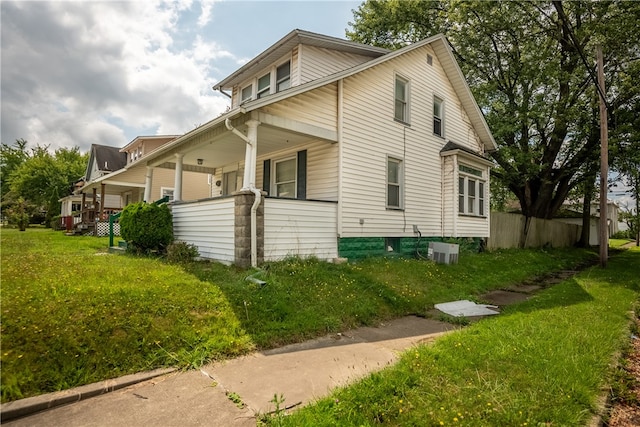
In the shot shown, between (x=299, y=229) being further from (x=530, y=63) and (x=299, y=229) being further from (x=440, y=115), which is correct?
(x=530, y=63)

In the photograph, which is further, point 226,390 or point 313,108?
point 313,108

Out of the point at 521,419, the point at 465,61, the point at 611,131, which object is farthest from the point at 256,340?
the point at 465,61

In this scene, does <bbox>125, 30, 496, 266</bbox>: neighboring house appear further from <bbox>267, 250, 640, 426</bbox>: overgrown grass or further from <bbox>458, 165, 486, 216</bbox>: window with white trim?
<bbox>267, 250, 640, 426</bbox>: overgrown grass

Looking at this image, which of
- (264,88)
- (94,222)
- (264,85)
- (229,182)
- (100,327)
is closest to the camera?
(100,327)

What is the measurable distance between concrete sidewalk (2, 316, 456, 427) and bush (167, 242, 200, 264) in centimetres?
486

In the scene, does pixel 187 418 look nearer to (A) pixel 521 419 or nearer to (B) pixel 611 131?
(A) pixel 521 419

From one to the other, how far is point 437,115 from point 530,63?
830 centimetres

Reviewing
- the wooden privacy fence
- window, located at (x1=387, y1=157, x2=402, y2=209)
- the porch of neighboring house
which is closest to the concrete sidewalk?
window, located at (x1=387, y1=157, x2=402, y2=209)

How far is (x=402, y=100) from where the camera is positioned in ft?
37.7

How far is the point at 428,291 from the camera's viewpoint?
7.63 metres

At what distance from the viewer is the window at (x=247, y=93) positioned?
12.7 m

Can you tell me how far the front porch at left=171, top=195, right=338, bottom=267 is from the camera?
7168 mm

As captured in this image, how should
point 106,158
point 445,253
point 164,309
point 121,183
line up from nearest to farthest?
point 164,309 → point 445,253 → point 121,183 → point 106,158

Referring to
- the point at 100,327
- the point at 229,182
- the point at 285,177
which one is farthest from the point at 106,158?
the point at 100,327
